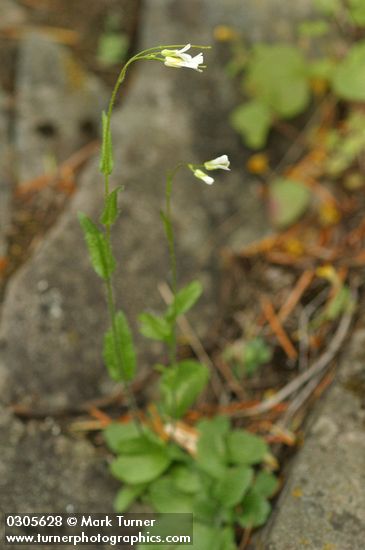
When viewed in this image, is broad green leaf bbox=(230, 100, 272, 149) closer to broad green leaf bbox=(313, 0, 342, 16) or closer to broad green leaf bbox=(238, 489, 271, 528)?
broad green leaf bbox=(313, 0, 342, 16)

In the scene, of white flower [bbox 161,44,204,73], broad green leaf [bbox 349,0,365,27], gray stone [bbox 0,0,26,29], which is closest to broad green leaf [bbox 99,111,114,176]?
white flower [bbox 161,44,204,73]

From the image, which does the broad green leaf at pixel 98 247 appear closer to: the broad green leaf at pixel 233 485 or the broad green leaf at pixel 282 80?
the broad green leaf at pixel 233 485

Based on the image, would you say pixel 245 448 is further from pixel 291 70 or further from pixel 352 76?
pixel 291 70

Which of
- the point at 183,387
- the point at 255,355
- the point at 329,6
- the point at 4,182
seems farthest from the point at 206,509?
the point at 329,6

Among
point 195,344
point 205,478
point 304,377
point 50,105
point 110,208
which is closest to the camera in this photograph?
point 110,208

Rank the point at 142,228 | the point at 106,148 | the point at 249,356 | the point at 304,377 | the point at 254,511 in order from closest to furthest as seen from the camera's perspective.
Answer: the point at 106,148 → the point at 254,511 → the point at 304,377 → the point at 249,356 → the point at 142,228

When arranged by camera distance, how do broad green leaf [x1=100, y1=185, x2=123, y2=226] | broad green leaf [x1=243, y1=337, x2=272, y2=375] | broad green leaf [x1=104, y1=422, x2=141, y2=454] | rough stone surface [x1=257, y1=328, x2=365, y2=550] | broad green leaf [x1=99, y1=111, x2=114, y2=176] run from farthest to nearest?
broad green leaf [x1=243, y1=337, x2=272, y2=375], broad green leaf [x1=104, y1=422, x2=141, y2=454], rough stone surface [x1=257, y1=328, x2=365, y2=550], broad green leaf [x1=100, y1=185, x2=123, y2=226], broad green leaf [x1=99, y1=111, x2=114, y2=176]

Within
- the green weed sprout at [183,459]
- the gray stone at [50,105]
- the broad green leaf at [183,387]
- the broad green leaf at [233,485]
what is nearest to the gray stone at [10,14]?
the gray stone at [50,105]
